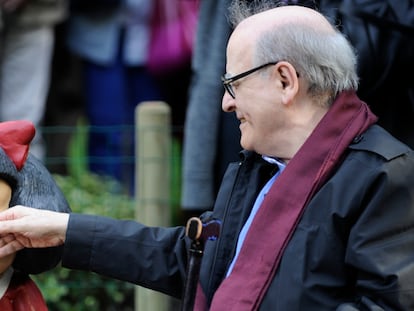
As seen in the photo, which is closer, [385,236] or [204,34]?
[385,236]

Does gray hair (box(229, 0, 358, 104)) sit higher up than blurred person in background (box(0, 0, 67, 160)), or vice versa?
gray hair (box(229, 0, 358, 104))

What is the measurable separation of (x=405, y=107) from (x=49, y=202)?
1671 mm

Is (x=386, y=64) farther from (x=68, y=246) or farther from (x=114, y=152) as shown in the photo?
(x=114, y=152)

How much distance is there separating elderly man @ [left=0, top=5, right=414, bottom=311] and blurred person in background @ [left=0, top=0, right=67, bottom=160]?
2.96 metres

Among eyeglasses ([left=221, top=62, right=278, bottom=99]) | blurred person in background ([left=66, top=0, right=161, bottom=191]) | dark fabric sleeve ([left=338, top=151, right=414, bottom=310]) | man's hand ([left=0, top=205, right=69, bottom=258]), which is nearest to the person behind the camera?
dark fabric sleeve ([left=338, top=151, right=414, bottom=310])

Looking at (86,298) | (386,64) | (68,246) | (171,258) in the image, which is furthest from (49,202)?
(86,298)

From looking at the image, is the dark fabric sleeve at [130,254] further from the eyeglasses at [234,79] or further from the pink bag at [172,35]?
→ the pink bag at [172,35]

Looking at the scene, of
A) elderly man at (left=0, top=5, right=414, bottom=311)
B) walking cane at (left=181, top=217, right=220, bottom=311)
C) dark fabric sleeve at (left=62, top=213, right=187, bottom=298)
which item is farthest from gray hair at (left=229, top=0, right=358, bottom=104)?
dark fabric sleeve at (left=62, top=213, right=187, bottom=298)

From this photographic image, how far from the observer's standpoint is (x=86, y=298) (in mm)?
5102

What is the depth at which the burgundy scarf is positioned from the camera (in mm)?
2812

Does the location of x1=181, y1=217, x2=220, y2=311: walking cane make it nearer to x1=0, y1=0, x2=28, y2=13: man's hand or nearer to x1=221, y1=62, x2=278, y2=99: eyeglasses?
x1=221, y1=62, x2=278, y2=99: eyeglasses

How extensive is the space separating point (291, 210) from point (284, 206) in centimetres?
2

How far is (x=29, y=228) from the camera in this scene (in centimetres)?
305

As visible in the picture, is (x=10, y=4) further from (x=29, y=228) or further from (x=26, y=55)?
(x=29, y=228)
